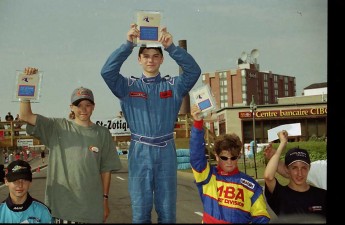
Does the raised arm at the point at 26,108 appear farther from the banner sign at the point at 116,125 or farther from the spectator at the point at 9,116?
the banner sign at the point at 116,125

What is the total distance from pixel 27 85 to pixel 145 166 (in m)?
0.88

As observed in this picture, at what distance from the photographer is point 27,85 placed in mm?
2852

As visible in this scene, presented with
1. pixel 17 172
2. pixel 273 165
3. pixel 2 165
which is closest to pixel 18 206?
pixel 17 172

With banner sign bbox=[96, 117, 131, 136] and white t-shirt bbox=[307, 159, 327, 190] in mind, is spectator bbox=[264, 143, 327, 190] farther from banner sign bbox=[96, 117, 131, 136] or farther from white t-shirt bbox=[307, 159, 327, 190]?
banner sign bbox=[96, 117, 131, 136]

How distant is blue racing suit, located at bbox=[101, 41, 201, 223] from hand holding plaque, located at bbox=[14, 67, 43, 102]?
1.38 ft

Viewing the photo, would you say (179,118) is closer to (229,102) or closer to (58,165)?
(58,165)

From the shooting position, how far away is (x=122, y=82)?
294 cm

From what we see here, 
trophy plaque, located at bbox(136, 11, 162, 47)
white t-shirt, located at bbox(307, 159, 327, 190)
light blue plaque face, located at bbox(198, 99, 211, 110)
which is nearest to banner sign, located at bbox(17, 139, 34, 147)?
trophy plaque, located at bbox(136, 11, 162, 47)

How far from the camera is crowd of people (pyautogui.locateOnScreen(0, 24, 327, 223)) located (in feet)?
9.20

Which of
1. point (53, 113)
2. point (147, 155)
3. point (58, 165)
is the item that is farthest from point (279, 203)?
point (53, 113)

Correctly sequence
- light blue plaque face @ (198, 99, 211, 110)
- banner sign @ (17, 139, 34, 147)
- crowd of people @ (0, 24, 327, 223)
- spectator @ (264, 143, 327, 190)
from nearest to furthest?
1. light blue plaque face @ (198, 99, 211, 110)
2. crowd of people @ (0, 24, 327, 223)
3. spectator @ (264, 143, 327, 190)
4. banner sign @ (17, 139, 34, 147)

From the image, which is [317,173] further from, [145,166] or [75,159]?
[75,159]

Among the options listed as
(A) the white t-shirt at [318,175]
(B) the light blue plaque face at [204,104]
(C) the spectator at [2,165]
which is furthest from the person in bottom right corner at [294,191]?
(C) the spectator at [2,165]

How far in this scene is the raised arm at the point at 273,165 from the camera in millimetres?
2869
